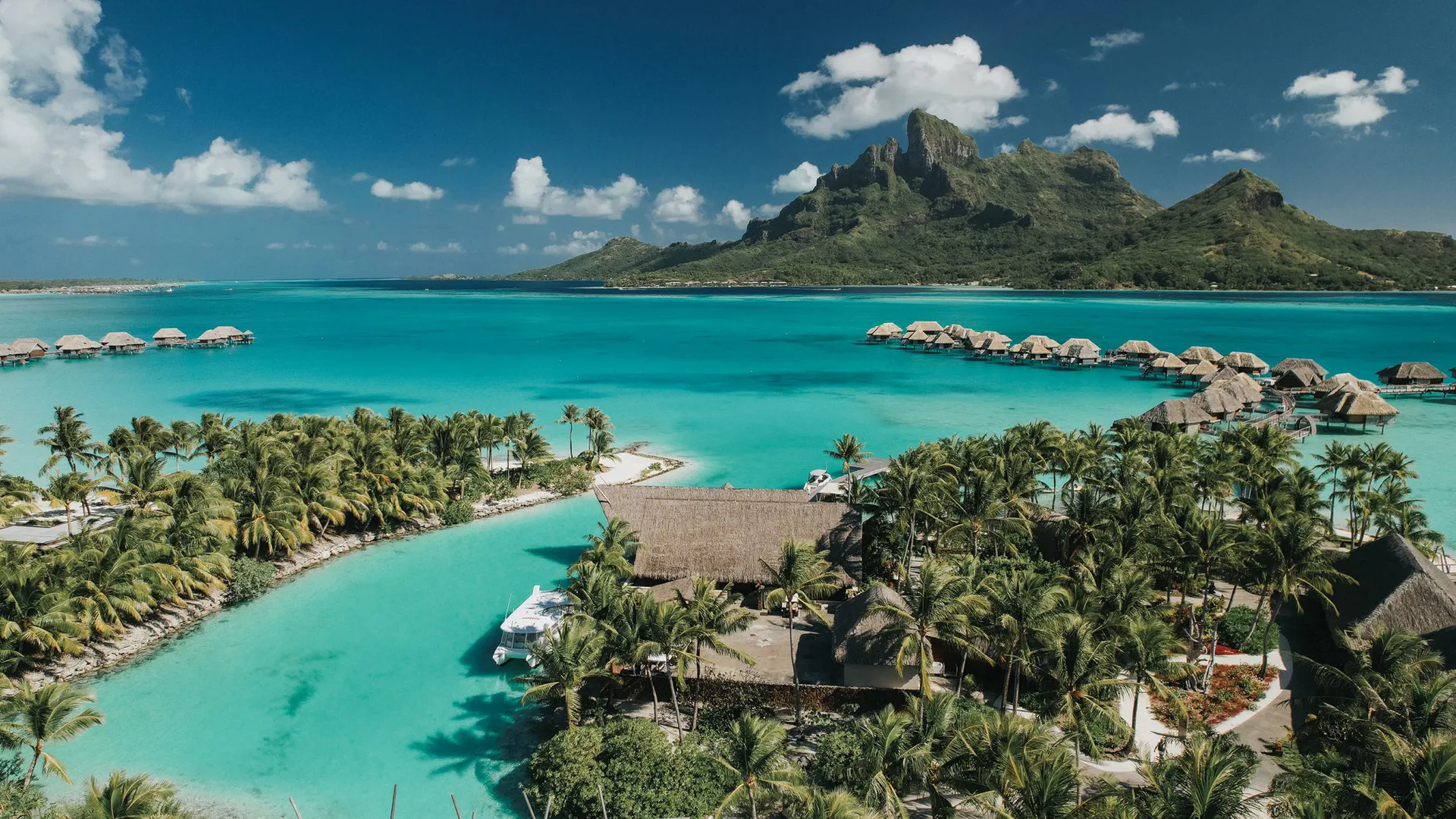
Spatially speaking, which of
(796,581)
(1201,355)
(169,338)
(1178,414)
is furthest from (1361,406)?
(169,338)

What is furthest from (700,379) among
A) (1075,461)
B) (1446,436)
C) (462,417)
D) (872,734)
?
(872,734)

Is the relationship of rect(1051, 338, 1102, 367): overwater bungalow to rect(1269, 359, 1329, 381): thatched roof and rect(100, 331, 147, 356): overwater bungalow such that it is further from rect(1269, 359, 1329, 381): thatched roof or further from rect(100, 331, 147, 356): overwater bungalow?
rect(100, 331, 147, 356): overwater bungalow

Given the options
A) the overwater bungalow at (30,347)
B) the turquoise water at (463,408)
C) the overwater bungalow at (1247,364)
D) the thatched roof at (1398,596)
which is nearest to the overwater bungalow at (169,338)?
the turquoise water at (463,408)

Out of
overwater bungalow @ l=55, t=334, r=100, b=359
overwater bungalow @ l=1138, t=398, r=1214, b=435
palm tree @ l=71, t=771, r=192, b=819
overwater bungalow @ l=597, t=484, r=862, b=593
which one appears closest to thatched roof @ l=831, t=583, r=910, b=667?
overwater bungalow @ l=597, t=484, r=862, b=593

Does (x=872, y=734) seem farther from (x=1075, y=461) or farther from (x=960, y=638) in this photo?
(x=1075, y=461)

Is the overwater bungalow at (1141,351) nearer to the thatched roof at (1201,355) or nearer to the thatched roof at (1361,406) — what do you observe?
the thatched roof at (1201,355)

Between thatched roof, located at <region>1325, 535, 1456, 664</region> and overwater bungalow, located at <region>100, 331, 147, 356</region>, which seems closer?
thatched roof, located at <region>1325, 535, 1456, 664</region>

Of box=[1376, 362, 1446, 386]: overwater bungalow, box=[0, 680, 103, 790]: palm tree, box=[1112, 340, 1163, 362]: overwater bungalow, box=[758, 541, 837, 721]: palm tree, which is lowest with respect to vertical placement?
box=[0, 680, 103, 790]: palm tree
